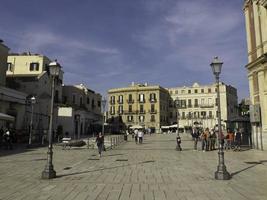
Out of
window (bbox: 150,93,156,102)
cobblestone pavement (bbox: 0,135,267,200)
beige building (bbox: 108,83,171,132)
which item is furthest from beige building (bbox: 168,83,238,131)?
cobblestone pavement (bbox: 0,135,267,200)

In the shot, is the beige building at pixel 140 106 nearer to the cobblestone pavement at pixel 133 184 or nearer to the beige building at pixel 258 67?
the beige building at pixel 258 67

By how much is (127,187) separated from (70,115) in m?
41.2

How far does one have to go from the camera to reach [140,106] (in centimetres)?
9181

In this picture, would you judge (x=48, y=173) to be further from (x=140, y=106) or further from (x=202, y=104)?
(x=202, y=104)

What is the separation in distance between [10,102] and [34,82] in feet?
28.0

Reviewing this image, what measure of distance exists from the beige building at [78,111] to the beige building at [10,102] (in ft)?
37.2

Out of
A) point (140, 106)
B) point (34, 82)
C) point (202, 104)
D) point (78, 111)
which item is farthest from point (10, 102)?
point (202, 104)

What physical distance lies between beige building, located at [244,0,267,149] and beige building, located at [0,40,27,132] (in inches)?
888

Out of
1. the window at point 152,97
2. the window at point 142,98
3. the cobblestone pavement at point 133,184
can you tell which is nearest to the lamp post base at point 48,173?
the cobblestone pavement at point 133,184

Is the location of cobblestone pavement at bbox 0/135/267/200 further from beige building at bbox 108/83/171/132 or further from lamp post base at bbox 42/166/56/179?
beige building at bbox 108/83/171/132

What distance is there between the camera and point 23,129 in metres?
33.7

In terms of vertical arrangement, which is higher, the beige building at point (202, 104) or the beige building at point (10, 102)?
the beige building at point (202, 104)

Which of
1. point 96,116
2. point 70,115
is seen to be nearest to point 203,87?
point 96,116

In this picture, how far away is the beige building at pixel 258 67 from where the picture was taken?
22.8 metres
